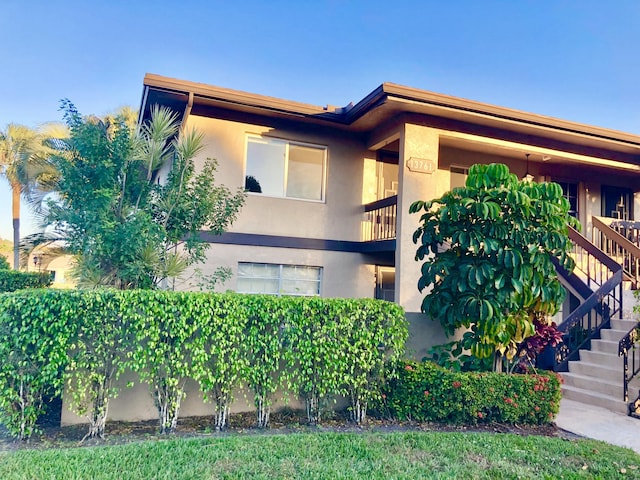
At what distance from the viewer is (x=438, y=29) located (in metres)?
13.9

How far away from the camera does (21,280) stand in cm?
1265

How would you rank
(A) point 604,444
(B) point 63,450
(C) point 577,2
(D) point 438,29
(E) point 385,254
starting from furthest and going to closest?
(D) point 438,29 < (C) point 577,2 < (E) point 385,254 < (A) point 604,444 < (B) point 63,450

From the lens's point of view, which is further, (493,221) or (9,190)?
(9,190)

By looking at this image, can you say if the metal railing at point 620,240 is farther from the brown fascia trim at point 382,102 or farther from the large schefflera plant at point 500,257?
the large schefflera plant at point 500,257

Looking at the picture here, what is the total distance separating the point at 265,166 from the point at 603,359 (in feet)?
25.5

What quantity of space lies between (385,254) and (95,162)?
660cm

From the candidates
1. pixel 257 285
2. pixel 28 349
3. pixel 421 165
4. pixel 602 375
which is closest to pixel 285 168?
pixel 257 285

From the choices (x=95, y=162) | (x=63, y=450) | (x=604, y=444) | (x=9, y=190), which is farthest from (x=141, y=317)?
(x=9, y=190)

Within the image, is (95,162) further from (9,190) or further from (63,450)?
(9,190)

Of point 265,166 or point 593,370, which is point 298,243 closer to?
point 265,166

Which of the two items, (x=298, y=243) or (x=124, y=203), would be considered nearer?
(x=124, y=203)

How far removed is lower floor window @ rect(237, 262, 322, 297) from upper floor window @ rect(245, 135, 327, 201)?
1.68m

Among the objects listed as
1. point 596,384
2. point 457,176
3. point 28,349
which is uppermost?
point 457,176

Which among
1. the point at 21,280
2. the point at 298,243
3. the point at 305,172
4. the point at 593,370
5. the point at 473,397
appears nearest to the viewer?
the point at 473,397
